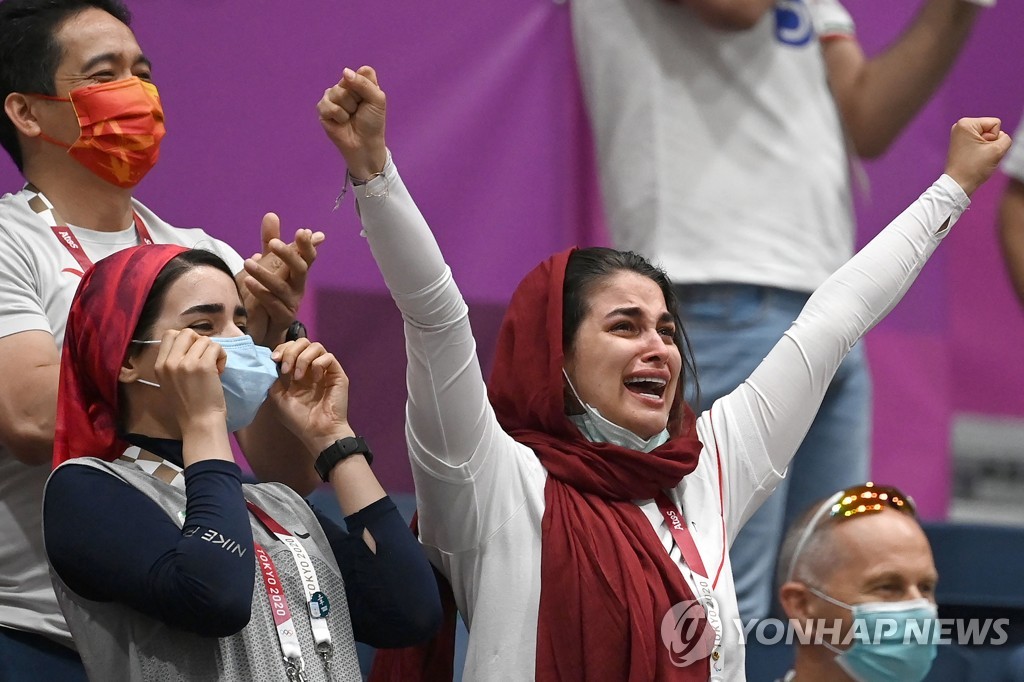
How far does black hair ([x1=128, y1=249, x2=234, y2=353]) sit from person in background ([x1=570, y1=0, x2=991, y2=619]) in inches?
51.2

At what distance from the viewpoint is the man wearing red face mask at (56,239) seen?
2.39 m

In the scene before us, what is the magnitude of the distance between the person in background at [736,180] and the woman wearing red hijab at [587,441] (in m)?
0.56

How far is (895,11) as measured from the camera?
4.18 meters

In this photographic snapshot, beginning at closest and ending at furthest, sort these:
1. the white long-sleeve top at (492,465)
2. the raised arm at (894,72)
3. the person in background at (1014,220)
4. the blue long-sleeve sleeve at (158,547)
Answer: the blue long-sleeve sleeve at (158,547)
the white long-sleeve top at (492,465)
the raised arm at (894,72)
the person in background at (1014,220)

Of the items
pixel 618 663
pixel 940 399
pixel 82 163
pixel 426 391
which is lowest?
pixel 940 399

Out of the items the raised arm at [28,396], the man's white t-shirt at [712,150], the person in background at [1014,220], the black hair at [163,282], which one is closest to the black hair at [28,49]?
the raised arm at [28,396]

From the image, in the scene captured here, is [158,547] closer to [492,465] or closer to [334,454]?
[334,454]

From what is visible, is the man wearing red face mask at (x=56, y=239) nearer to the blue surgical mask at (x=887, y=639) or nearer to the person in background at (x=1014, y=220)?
the blue surgical mask at (x=887, y=639)

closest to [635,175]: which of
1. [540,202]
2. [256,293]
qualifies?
[540,202]

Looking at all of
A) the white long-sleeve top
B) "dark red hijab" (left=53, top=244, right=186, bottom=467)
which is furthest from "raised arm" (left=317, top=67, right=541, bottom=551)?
"dark red hijab" (left=53, top=244, right=186, bottom=467)

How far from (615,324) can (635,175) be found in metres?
0.92

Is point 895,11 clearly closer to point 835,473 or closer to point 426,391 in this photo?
point 835,473

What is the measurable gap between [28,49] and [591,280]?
1086mm

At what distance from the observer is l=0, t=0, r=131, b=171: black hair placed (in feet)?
8.85
